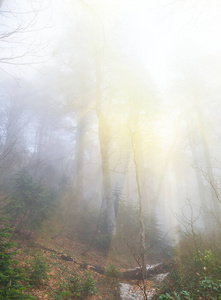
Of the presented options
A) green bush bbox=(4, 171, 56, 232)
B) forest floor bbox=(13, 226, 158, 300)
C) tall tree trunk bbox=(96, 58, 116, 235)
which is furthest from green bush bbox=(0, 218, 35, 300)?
tall tree trunk bbox=(96, 58, 116, 235)

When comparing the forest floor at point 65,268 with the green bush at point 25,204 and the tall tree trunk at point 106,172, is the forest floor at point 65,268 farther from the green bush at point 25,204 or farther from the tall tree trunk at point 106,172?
the tall tree trunk at point 106,172

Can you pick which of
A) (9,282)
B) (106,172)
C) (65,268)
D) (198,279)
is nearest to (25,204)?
(65,268)

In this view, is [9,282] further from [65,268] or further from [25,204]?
[25,204]

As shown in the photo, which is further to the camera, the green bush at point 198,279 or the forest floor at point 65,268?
the forest floor at point 65,268

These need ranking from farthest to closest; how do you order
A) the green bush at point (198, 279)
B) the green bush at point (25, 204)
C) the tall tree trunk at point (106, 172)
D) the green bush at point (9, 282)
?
the tall tree trunk at point (106, 172), the green bush at point (25, 204), the green bush at point (198, 279), the green bush at point (9, 282)

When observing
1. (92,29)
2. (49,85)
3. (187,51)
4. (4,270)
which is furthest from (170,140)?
(4,270)

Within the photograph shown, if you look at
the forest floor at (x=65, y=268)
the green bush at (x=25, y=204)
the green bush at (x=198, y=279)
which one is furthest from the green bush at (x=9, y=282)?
the green bush at (x=25, y=204)

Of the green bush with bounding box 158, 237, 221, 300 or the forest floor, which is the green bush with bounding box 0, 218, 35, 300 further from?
the green bush with bounding box 158, 237, 221, 300

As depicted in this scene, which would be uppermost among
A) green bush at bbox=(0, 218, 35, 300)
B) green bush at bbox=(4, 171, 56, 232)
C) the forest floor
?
green bush at bbox=(4, 171, 56, 232)

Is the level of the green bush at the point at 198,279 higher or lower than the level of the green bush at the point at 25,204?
lower

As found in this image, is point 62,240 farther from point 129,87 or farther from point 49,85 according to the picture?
point 49,85

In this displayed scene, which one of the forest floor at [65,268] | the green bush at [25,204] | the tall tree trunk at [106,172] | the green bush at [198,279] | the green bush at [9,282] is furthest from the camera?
the tall tree trunk at [106,172]

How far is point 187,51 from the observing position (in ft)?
49.7

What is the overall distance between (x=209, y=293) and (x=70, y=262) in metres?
4.25
